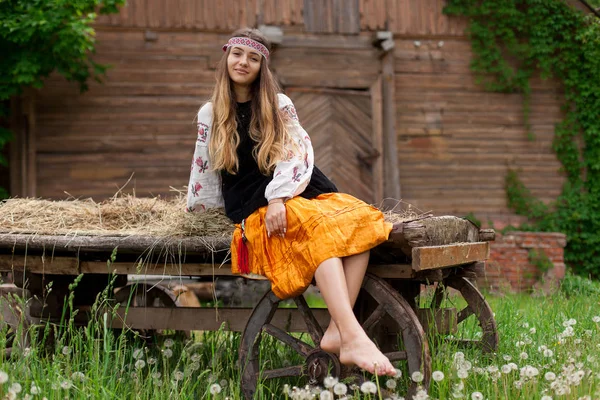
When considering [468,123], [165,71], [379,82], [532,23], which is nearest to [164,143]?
[165,71]

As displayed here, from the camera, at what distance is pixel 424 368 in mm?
2998

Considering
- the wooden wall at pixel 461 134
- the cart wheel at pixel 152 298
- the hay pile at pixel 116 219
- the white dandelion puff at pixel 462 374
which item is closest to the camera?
the white dandelion puff at pixel 462 374

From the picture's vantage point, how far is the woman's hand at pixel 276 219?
321 cm

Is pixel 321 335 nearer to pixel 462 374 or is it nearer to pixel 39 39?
pixel 462 374

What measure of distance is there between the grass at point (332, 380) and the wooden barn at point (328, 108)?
5254 millimetres

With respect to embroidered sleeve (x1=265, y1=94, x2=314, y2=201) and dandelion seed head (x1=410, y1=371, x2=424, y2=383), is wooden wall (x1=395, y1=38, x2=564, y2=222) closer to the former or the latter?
embroidered sleeve (x1=265, y1=94, x2=314, y2=201)

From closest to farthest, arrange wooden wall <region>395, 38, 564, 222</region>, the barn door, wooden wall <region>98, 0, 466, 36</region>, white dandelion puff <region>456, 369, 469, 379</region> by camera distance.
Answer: white dandelion puff <region>456, 369, 469, 379</region>, wooden wall <region>98, 0, 466, 36</region>, the barn door, wooden wall <region>395, 38, 564, 222</region>

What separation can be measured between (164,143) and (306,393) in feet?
24.8

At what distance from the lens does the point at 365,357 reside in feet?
9.62

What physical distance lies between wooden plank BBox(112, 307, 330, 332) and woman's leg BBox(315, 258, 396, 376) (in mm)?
545

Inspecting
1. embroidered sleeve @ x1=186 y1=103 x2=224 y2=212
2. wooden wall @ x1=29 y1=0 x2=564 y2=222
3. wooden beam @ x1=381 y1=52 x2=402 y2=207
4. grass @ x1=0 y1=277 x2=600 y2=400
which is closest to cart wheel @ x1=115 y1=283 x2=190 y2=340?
grass @ x1=0 y1=277 x2=600 y2=400

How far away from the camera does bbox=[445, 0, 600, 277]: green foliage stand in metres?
10.2

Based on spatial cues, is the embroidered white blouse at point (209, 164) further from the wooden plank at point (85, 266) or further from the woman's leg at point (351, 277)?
the woman's leg at point (351, 277)

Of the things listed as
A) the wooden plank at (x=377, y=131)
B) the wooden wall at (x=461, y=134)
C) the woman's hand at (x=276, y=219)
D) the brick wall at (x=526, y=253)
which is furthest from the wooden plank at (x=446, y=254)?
the wooden wall at (x=461, y=134)
